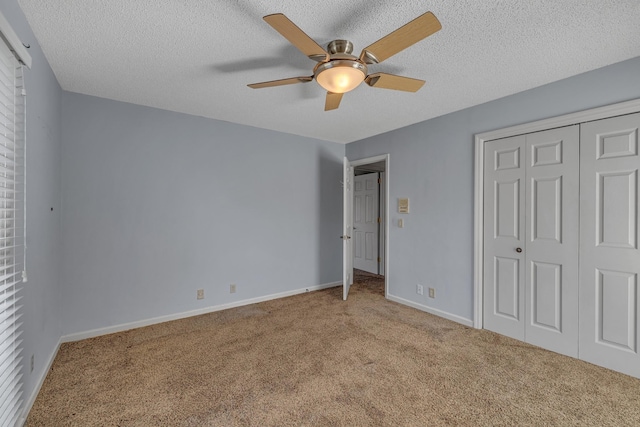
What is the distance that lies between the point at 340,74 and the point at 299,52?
0.45 meters

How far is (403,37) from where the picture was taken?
1554 mm

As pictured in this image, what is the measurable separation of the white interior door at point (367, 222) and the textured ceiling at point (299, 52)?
111 inches

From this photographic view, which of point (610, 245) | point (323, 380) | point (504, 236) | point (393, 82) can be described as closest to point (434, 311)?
point (504, 236)

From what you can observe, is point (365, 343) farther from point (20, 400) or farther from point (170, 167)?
point (170, 167)

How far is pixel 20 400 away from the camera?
1.65 metres

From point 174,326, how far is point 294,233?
6.38ft

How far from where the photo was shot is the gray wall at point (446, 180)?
254 cm

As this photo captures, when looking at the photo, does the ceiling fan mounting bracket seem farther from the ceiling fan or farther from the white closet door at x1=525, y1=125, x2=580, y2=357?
the white closet door at x1=525, y1=125, x2=580, y2=357

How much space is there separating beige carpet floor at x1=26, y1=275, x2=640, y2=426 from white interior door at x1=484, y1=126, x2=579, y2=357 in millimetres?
215

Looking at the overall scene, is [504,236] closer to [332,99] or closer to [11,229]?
[332,99]

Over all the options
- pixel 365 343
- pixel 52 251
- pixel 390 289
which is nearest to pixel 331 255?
pixel 390 289

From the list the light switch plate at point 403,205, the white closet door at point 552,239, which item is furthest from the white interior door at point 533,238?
the light switch plate at point 403,205

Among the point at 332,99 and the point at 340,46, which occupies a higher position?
the point at 340,46

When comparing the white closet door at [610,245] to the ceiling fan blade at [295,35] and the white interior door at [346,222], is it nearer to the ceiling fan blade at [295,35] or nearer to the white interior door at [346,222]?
the ceiling fan blade at [295,35]
